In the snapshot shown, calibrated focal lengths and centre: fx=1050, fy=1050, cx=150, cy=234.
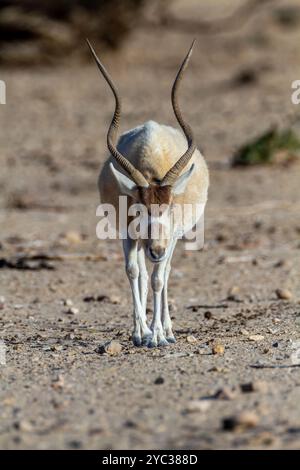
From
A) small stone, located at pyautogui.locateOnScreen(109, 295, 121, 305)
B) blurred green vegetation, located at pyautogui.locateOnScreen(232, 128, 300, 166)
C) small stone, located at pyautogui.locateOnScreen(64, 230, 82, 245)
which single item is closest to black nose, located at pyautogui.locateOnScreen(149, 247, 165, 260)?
small stone, located at pyautogui.locateOnScreen(109, 295, 121, 305)

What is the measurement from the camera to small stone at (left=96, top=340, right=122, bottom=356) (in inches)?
258

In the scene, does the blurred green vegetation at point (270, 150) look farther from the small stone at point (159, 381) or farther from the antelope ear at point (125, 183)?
the small stone at point (159, 381)

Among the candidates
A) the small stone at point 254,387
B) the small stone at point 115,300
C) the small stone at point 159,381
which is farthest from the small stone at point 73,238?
the small stone at point 254,387

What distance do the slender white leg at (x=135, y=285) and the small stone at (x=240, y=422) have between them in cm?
219

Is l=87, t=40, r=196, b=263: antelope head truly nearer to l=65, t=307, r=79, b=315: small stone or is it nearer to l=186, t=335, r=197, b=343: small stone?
l=186, t=335, r=197, b=343: small stone

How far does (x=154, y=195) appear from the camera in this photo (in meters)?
6.82

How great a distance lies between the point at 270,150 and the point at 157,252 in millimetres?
8312

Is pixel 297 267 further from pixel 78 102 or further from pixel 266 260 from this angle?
pixel 78 102

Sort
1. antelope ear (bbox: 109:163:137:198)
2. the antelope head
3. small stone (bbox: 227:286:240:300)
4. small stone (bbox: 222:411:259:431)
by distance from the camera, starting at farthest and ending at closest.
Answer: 1. small stone (bbox: 227:286:240:300)
2. antelope ear (bbox: 109:163:137:198)
3. the antelope head
4. small stone (bbox: 222:411:259:431)

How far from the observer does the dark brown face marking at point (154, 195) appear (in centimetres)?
679

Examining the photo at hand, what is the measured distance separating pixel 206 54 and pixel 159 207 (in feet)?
52.0

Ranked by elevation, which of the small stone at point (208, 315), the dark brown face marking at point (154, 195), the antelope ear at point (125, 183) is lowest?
the small stone at point (208, 315)

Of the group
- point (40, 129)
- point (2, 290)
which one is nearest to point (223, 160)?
point (40, 129)
